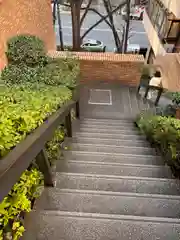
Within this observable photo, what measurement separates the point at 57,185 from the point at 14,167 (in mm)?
1191

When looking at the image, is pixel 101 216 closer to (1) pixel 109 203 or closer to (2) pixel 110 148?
(1) pixel 109 203

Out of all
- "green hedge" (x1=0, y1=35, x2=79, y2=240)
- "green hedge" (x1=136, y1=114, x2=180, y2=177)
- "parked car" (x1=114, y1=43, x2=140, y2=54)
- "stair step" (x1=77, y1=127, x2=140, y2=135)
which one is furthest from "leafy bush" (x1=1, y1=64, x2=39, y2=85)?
"parked car" (x1=114, y1=43, x2=140, y2=54)

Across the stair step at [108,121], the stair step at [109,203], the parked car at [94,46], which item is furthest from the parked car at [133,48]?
the stair step at [109,203]

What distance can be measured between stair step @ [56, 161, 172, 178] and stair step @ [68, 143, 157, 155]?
30.6 inches

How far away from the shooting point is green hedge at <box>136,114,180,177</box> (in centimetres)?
337

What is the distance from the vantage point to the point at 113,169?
3193 mm

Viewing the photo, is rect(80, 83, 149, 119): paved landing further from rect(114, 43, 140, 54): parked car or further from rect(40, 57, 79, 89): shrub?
rect(114, 43, 140, 54): parked car

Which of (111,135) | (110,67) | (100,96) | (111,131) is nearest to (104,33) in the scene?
(110,67)

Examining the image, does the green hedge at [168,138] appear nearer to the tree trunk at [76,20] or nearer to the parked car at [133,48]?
the tree trunk at [76,20]

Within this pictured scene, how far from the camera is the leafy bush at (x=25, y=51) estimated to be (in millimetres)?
6371

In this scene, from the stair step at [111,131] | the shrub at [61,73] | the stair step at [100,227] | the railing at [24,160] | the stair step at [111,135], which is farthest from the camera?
the shrub at [61,73]

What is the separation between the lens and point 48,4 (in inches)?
363

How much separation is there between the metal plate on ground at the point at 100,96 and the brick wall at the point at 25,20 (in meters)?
2.49

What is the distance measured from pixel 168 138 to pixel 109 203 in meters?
1.98
